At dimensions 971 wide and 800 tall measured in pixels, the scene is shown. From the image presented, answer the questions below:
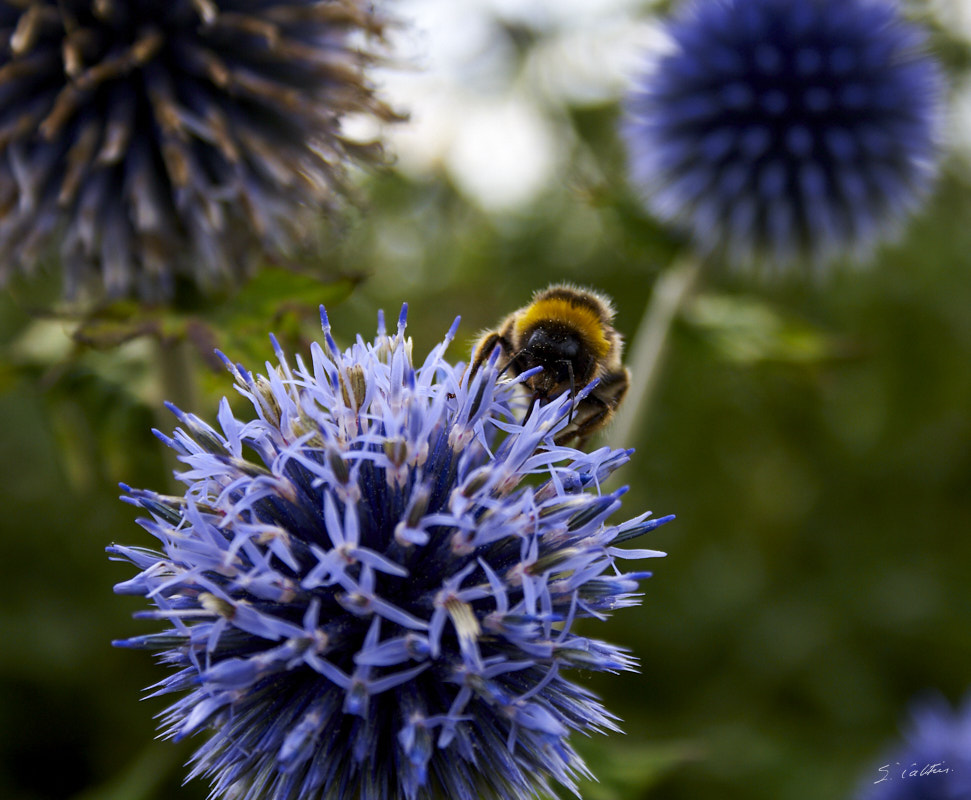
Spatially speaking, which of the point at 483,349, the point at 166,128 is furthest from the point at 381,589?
the point at 166,128

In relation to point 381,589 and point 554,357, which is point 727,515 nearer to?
point 554,357

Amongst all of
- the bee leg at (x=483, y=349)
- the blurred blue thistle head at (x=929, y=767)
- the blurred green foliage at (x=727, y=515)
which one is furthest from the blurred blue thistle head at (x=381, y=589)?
the blurred blue thistle head at (x=929, y=767)

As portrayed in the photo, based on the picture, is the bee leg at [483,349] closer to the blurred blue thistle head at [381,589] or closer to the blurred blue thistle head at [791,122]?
the blurred blue thistle head at [381,589]

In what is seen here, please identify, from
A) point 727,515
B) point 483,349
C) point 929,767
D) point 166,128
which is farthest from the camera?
point 727,515

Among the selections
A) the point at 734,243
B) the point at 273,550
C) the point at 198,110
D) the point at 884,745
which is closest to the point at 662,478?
the point at 884,745

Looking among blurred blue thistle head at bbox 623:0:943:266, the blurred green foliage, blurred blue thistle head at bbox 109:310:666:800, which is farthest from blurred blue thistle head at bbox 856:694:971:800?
blurred blue thistle head at bbox 109:310:666:800
